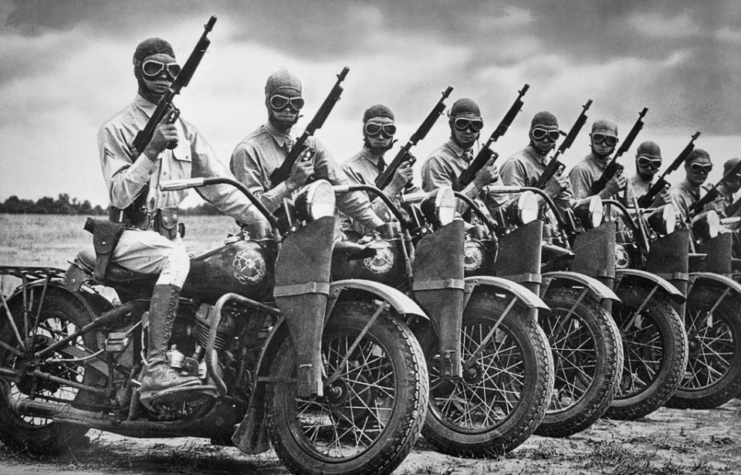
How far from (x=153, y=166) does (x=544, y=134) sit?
4.25m

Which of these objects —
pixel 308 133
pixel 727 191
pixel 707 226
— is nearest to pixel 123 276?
pixel 308 133

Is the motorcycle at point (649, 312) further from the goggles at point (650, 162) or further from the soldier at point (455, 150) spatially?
the goggles at point (650, 162)

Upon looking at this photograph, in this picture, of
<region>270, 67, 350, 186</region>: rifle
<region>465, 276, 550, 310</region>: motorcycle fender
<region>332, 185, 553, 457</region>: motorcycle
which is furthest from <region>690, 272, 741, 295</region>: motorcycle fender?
<region>270, 67, 350, 186</region>: rifle

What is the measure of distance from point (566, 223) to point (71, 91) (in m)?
3.83

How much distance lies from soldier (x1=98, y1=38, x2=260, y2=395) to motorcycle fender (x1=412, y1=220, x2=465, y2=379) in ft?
3.37

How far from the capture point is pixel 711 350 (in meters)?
8.28

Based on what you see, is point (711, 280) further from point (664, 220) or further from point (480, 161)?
point (480, 161)

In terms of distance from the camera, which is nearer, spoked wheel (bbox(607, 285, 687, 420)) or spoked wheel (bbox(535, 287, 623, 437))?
spoked wheel (bbox(535, 287, 623, 437))

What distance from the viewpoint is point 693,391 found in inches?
324

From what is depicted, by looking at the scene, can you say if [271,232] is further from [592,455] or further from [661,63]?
[661,63]

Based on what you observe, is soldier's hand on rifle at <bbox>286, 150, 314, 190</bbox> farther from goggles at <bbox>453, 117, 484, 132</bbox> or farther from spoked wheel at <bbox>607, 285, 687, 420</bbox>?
spoked wheel at <bbox>607, 285, 687, 420</bbox>

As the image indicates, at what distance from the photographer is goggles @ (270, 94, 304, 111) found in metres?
6.29

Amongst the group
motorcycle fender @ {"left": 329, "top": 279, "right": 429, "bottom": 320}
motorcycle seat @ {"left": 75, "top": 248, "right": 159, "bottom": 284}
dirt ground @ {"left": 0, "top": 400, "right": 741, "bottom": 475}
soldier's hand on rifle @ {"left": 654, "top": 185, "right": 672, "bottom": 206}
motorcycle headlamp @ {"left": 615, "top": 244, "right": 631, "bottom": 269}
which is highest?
soldier's hand on rifle @ {"left": 654, "top": 185, "right": 672, "bottom": 206}

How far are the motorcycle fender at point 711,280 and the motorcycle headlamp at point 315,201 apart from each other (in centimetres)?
462
